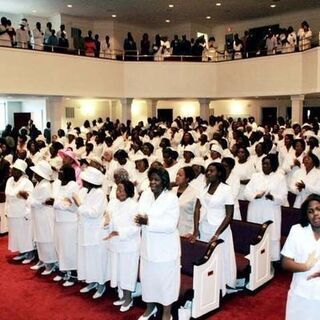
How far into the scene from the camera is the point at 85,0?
62.7ft

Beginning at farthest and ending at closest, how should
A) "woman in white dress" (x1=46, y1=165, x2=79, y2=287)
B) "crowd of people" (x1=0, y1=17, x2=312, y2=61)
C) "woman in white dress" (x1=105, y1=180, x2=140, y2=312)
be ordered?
1. "crowd of people" (x1=0, y1=17, x2=312, y2=61)
2. "woman in white dress" (x1=46, y1=165, x2=79, y2=287)
3. "woman in white dress" (x1=105, y1=180, x2=140, y2=312)

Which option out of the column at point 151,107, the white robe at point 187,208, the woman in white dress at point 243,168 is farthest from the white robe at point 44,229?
the column at point 151,107

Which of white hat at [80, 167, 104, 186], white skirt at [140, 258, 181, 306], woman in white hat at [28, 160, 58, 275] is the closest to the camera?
white skirt at [140, 258, 181, 306]

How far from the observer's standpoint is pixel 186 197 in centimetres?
607

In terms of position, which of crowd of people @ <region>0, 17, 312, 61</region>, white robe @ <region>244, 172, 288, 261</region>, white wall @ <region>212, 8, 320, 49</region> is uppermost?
white wall @ <region>212, 8, 320, 49</region>

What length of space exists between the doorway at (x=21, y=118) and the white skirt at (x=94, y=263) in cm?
1814

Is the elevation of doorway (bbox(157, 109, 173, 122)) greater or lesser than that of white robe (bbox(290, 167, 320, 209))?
greater

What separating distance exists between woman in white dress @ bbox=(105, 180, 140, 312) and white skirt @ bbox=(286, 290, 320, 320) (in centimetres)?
211

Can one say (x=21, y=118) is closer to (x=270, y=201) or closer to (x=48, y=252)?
(x=48, y=252)

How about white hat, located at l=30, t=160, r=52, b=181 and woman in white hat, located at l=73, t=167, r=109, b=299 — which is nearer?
woman in white hat, located at l=73, t=167, r=109, b=299

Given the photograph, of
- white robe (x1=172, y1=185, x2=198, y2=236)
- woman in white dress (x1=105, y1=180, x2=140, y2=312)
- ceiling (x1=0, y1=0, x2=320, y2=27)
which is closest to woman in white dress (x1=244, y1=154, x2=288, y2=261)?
white robe (x1=172, y1=185, x2=198, y2=236)

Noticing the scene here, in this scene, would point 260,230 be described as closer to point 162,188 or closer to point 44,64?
point 162,188

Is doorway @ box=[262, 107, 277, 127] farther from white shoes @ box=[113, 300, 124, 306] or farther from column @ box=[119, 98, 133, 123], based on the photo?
white shoes @ box=[113, 300, 124, 306]

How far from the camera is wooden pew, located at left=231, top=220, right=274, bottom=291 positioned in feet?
19.7
